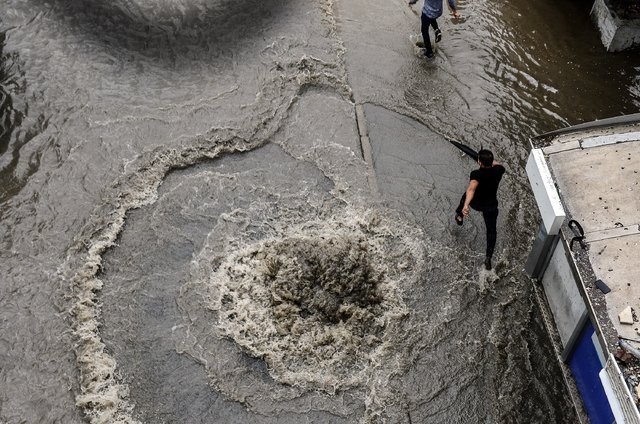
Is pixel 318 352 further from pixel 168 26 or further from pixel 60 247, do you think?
pixel 168 26

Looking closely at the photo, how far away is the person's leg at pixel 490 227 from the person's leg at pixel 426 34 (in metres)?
3.80

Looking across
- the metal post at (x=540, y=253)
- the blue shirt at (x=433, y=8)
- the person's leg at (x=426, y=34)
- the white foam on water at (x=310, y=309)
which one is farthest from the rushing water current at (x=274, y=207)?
the blue shirt at (x=433, y=8)

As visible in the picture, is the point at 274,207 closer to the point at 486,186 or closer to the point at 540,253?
the point at 486,186

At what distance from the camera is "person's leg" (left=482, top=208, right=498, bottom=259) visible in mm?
6703

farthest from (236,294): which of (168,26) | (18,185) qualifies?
(168,26)

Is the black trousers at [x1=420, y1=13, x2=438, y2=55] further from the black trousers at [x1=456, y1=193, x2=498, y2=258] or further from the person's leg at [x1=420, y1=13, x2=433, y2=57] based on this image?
the black trousers at [x1=456, y1=193, x2=498, y2=258]

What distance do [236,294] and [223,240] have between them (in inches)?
32.0

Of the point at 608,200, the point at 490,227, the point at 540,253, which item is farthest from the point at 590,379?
the point at 490,227

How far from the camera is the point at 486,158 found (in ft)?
20.5

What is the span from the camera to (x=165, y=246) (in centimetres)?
732

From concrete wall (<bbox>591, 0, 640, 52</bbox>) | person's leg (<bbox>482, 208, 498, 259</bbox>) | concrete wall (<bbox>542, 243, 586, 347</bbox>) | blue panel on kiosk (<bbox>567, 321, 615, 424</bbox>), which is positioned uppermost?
concrete wall (<bbox>591, 0, 640, 52</bbox>)

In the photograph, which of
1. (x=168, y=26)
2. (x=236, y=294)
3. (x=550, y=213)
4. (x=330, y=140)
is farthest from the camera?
(x=168, y=26)

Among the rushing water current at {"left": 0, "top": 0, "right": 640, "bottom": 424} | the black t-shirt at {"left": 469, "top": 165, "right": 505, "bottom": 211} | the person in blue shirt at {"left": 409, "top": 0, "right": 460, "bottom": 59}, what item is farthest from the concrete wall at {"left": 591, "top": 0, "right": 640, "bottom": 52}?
the black t-shirt at {"left": 469, "top": 165, "right": 505, "bottom": 211}

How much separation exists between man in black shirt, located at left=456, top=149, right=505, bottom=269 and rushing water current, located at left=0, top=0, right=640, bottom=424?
55cm
